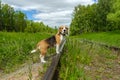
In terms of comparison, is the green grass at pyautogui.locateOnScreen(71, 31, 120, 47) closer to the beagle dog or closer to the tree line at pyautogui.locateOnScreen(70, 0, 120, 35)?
the beagle dog

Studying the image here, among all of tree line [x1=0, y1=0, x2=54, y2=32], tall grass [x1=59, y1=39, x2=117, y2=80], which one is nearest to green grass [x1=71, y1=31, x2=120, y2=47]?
tall grass [x1=59, y1=39, x2=117, y2=80]

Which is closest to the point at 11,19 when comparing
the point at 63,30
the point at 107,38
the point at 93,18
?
the point at 93,18

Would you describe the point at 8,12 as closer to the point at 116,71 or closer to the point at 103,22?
the point at 103,22

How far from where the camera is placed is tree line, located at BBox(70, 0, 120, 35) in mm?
76500

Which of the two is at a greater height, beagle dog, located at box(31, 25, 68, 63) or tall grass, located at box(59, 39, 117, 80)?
beagle dog, located at box(31, 25, 68, 63)

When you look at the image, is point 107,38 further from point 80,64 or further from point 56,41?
point 80,64

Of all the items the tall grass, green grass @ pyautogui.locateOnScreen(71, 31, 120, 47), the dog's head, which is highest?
the dog's head

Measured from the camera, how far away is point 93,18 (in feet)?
281

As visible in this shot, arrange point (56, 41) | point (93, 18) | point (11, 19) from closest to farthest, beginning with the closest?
point (56, 41)
point (93, 18)
point (11, 19)

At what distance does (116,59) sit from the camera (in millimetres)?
12055

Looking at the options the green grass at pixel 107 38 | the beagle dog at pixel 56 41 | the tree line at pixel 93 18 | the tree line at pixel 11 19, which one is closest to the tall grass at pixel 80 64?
the beagle dog at pixel 56 41

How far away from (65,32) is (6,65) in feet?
7.50

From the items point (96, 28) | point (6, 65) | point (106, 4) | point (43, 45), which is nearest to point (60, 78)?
point (43, 45)

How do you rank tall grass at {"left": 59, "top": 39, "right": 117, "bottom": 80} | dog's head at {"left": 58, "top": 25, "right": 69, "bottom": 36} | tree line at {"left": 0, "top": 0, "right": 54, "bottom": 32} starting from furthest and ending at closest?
tree line at {"left": 0, "top": 0, "right": 54, "bottom": 32} → dog's head at {"left": 58, "top": 25, "right": 69, "bottom": 36} → tall grass at {"left": 59, "top": 39, "right": 117, "bottom": 80}
